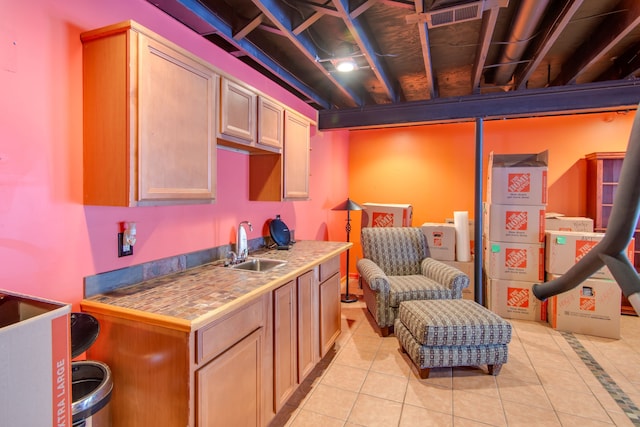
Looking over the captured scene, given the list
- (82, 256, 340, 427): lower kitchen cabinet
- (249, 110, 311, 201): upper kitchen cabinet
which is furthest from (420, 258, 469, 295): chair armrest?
(82, 256, 340, 427): lower kitchen cabinet

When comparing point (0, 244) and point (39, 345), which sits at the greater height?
point (0, 244)

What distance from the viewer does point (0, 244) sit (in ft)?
4.09

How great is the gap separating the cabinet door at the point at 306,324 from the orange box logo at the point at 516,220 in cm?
251

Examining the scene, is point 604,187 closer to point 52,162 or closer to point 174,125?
point 174,125

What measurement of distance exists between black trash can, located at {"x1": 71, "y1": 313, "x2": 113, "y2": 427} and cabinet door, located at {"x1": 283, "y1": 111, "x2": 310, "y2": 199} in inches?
63.5

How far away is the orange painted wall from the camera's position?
164 inches

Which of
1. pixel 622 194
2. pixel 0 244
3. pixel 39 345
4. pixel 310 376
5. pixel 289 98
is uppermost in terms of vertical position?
pixel 289 98

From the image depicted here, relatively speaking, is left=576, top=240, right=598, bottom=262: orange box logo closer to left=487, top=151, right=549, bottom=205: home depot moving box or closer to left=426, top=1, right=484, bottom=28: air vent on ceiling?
left=487, top=151, right=549, bottom=205: home depot moving box

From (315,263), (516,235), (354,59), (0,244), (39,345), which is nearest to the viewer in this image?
(39,345)

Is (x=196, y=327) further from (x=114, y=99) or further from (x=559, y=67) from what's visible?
(x=559, y=67)

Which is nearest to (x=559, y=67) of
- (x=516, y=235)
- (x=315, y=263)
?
(x=516, y=235)

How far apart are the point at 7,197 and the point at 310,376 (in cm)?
213

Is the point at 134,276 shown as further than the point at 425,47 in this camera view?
No

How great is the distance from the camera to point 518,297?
363 cm
